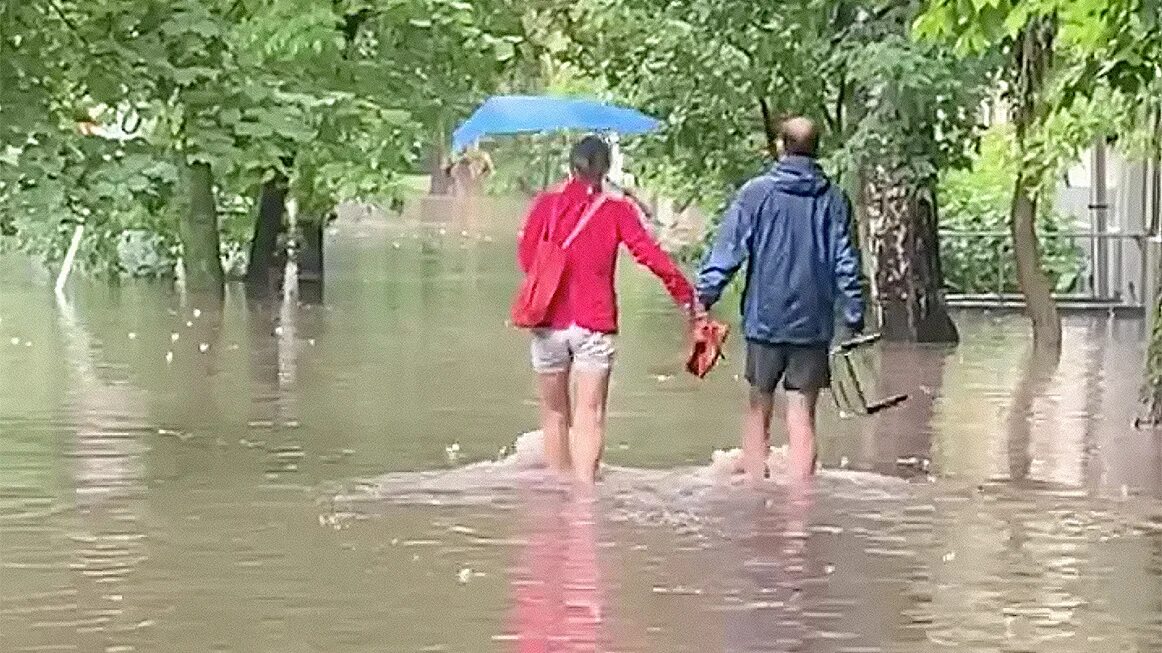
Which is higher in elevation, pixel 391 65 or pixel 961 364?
pixel 391 65

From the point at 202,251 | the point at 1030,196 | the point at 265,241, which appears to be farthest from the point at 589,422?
the point at 265,241

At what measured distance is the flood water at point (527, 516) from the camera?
9328 mm

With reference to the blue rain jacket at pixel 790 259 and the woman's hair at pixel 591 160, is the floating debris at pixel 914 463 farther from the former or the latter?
the woman's hair at pixel 591 160

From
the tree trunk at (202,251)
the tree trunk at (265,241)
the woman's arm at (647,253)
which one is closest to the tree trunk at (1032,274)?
the tree trunk at (202,251)

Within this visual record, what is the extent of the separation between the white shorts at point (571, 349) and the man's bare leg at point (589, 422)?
0.05 metres

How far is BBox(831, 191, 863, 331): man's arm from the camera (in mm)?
Answer: 12953

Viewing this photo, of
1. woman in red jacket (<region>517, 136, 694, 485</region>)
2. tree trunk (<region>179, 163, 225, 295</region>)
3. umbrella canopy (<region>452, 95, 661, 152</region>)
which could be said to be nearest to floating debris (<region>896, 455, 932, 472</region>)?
woman in red jacket (<region>517, 136, 694, 485</region>)

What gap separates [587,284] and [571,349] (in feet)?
1.00

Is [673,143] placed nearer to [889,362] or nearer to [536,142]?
[889,362]

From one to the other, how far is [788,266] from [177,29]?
2878mm

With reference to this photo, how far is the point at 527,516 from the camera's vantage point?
12.1m

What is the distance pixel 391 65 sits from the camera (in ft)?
99.4

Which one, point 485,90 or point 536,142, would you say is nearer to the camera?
point 485,90

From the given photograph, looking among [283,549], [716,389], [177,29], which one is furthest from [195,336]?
[283,549]
